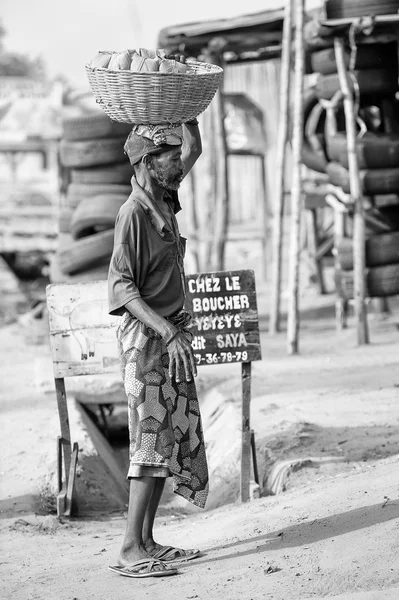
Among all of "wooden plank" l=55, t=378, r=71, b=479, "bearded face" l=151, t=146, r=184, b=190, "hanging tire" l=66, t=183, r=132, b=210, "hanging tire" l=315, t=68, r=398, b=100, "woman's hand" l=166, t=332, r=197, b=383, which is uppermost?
"hanging tire" l=315, t=68, r=398, b=100

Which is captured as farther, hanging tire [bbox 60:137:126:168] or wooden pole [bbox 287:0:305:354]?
hanging tire [bbox 60:137:126:168]

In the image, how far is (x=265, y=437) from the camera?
692cm

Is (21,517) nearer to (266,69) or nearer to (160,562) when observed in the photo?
(160,562)

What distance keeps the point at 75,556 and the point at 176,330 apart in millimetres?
1341

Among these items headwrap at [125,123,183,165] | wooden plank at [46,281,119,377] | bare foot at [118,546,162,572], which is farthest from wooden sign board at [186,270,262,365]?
bare foot at [118,546,162,572]

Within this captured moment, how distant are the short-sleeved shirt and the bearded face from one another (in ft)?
0.32

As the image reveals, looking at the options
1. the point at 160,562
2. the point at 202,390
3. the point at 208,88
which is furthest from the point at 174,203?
the point at 202,390

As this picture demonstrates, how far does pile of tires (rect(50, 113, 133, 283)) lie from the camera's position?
34.8 feet

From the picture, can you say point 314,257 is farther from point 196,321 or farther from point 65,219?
point 196,321

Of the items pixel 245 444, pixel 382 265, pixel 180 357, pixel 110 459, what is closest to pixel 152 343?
pixel 180 357

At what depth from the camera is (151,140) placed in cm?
451

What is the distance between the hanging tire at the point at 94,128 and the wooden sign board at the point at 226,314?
5187 millimetres

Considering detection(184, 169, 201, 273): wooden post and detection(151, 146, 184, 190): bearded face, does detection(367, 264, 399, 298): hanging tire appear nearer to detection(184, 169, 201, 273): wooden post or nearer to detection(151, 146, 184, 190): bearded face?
detection(184, 169, 201, 273): wooden post

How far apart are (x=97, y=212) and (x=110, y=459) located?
366cm
